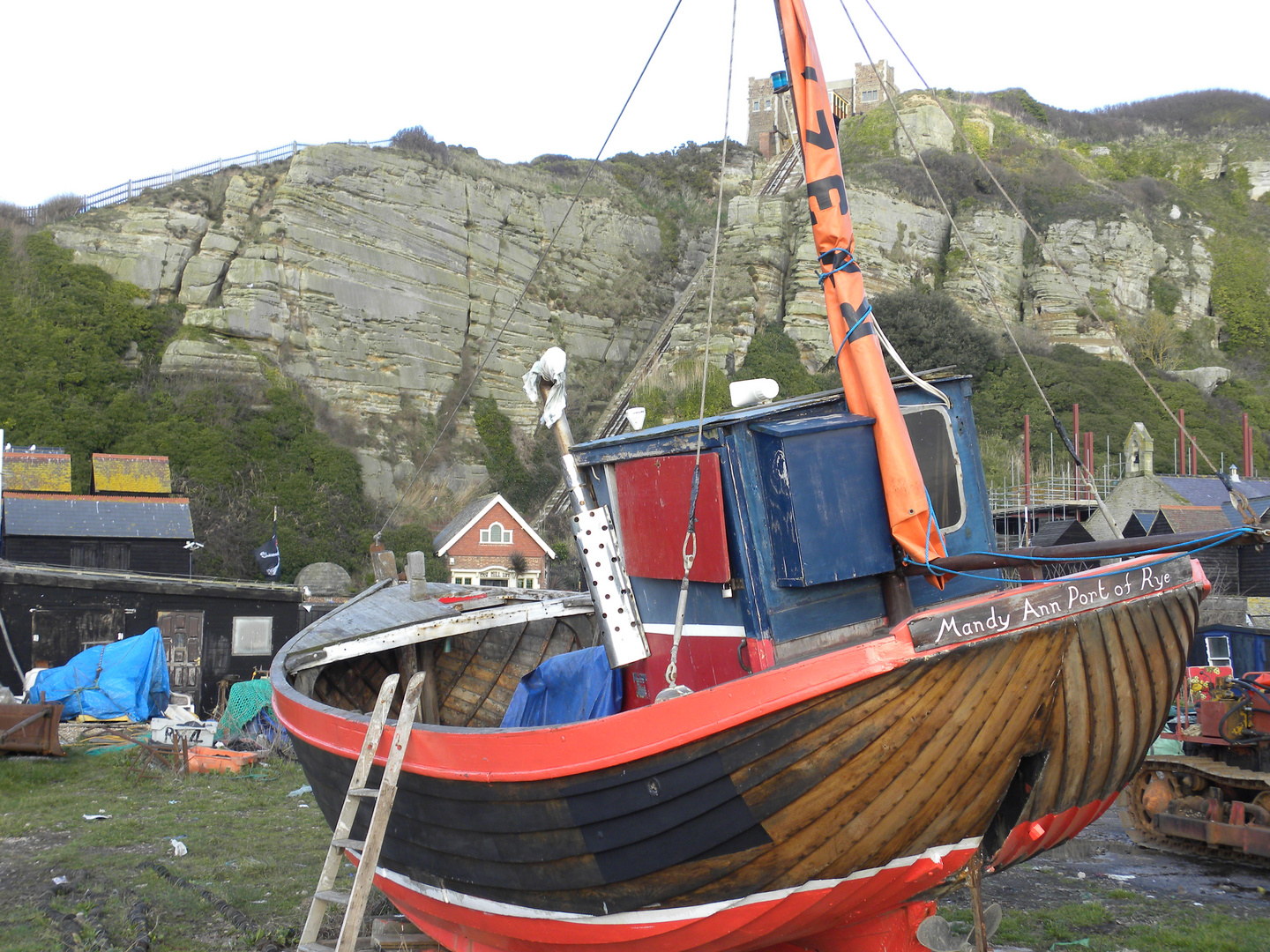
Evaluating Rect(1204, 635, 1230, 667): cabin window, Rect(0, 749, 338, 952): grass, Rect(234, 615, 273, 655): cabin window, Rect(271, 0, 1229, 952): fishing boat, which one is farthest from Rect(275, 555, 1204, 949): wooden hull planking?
Rect(234, 615, 273, 655): cabin window

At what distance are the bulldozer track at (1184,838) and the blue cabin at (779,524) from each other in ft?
13.5

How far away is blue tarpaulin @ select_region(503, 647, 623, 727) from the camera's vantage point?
5973 millimetres

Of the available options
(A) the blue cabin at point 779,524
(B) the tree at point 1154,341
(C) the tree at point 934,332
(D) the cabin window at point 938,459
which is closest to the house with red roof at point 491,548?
(C) the tree at point 934,332

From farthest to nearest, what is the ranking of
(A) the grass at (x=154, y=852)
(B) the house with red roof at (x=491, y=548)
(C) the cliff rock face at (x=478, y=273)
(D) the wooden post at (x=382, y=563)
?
(C) the cliff rock face at (x=478, y=273) < (B) the house with red roof at (x=491, y=548) < (D) the wooden post at (x=382, y=563) < (A) the grass at (x=154, y=852)

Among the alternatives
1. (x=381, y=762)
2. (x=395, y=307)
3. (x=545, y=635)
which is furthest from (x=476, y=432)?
(x=381, y=762)

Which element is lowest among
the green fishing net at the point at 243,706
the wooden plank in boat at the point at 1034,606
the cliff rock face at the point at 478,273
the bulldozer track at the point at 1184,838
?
the green fishing net at the point at 243,706

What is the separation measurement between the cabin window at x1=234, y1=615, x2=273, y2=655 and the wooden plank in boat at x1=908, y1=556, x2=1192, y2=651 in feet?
60.0

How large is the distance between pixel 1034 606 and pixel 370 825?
3.42m

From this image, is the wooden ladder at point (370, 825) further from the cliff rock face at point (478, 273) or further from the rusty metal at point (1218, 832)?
the cliff rock face at point (478, 273)

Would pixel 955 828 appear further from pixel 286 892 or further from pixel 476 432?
pixel 476 432

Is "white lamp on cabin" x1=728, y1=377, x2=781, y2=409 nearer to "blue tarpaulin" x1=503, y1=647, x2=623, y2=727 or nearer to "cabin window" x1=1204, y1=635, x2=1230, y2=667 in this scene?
"blue tarpaulin" x1=503, y1=647, x2=623, y2=727

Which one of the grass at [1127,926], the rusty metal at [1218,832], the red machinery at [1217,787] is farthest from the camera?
the red machinery at [1217,787]

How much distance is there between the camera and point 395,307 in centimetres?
3934

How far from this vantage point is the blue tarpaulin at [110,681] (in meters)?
16.2
